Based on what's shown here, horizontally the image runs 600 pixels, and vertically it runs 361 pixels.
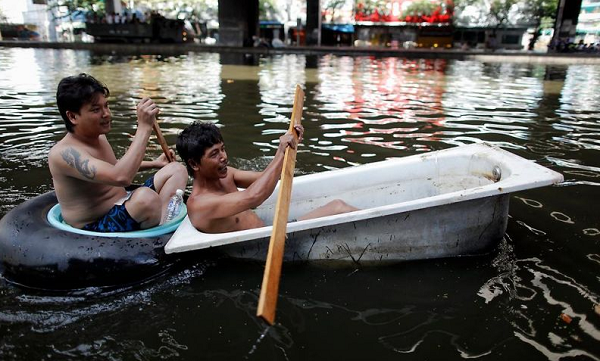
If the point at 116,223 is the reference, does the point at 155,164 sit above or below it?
above

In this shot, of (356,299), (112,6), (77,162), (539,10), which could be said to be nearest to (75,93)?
(77,162)

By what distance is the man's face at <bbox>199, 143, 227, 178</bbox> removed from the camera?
9.87ft

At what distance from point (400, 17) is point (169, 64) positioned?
74.7 ft

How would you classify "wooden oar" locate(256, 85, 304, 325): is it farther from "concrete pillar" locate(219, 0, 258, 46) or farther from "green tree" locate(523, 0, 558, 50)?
"green tree" locate(523, 0, 558, 50)

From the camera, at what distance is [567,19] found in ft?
90.8

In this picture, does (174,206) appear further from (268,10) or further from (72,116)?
(268,10)

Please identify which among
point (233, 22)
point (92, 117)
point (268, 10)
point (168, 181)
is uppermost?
point (268, 10)

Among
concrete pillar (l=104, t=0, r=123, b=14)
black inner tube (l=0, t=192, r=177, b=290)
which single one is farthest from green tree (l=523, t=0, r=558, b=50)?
black inner tube (l=0, t=192, r=177, b=290)

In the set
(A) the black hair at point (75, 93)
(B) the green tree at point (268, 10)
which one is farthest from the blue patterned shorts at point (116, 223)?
(B) the green tree at point (268, 10)

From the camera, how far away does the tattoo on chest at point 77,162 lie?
2.90m

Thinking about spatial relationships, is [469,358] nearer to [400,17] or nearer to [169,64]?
Answer: [169,64]

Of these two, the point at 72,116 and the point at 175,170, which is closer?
the point at 72,116

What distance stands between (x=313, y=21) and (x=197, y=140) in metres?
30.4

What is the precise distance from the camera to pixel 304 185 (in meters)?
4.00
